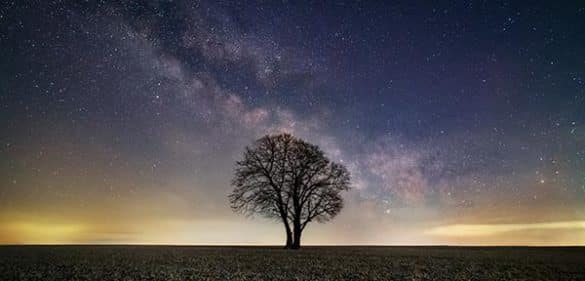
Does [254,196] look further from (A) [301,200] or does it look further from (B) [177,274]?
(B) [177,274]

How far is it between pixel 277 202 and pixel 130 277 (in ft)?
117

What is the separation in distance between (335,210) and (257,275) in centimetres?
3503

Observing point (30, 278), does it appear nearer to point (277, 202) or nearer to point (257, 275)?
A: point (257, 275)

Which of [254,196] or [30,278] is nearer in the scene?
[30,278]

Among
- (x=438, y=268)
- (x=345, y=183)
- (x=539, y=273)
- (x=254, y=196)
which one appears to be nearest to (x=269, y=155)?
(x=254, y=196)

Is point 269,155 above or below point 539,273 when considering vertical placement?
above

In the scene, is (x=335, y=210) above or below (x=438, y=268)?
above

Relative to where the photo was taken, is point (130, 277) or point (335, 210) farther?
point (335, 210)

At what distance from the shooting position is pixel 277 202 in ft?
187

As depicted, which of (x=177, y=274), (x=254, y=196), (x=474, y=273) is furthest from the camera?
(x=254, y=196)

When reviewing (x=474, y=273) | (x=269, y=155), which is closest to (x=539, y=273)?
(x=474, y=273)

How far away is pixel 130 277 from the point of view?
21891 mm

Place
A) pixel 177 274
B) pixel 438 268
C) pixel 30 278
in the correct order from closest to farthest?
pixel 30 278 → pixel 177 274 → pixel 438 268

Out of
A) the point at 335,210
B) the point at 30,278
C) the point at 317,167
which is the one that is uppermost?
the point at 317,167
